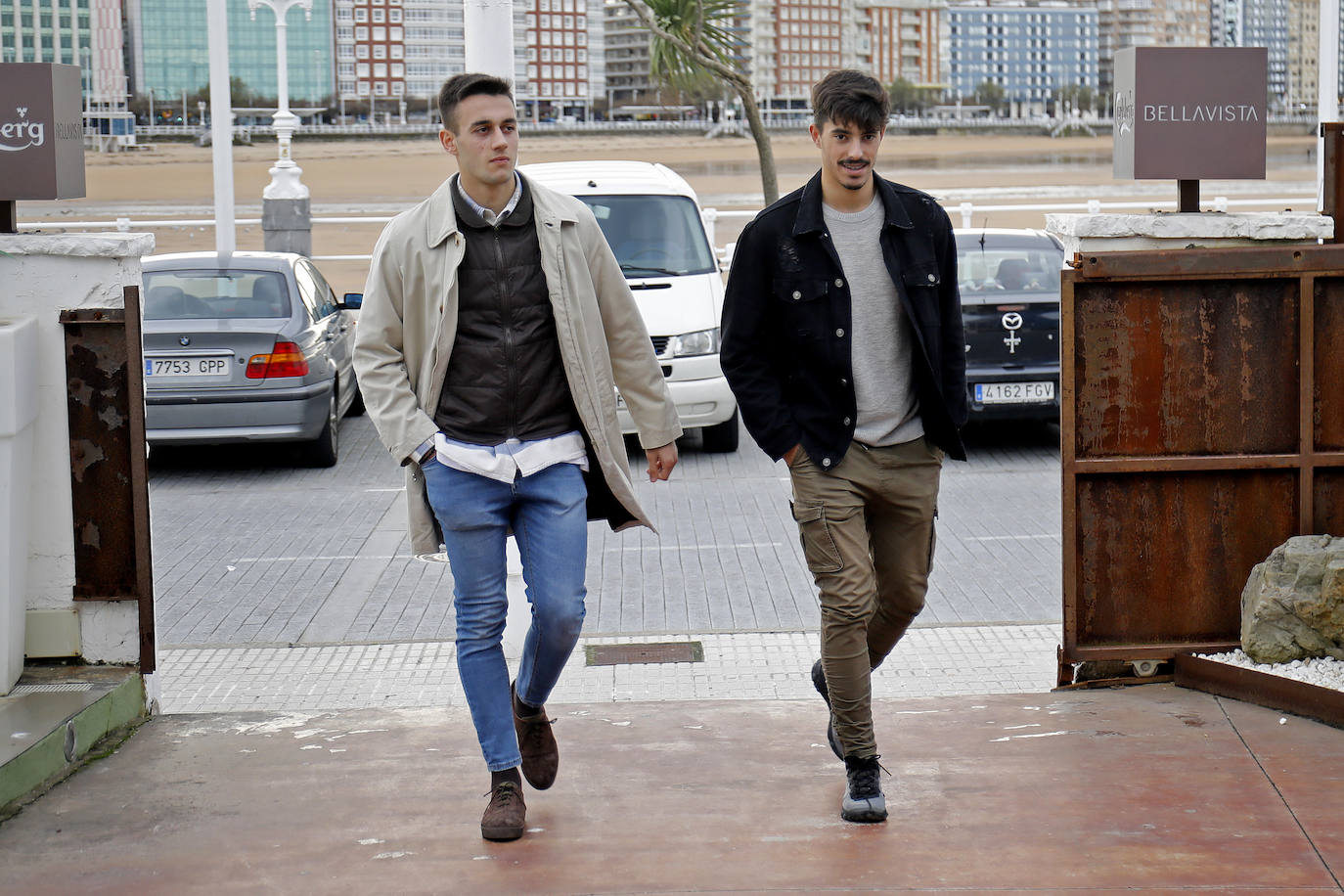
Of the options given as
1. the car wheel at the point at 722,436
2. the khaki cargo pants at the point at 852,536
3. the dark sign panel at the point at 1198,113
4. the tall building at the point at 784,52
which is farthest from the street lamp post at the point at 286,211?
the tall building at the point at 784,52

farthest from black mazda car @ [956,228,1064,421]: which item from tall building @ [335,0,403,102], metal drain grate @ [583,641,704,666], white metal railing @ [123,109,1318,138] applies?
tall building @ [335,0,403,102]

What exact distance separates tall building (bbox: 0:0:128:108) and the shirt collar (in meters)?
106

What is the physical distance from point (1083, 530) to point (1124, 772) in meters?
0.98

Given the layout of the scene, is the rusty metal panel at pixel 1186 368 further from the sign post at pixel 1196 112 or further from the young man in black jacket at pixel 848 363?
the young man in black jacket at pixel 848 363

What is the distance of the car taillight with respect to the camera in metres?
10.8

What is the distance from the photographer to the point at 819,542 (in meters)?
4.07

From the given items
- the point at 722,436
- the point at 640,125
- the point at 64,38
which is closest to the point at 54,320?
the point at 722,436

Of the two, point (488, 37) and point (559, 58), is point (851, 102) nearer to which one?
point (488, 37)

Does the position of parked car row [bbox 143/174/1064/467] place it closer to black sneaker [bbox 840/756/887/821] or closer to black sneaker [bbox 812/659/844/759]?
black sneaker [bbox 812/659/844/759]

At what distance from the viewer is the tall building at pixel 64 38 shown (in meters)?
107

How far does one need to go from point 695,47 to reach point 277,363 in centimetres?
877

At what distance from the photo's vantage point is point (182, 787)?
14.5 ft

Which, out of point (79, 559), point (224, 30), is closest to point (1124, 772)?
point (79, 559)

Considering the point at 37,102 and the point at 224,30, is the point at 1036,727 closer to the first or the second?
the point at 37,102
